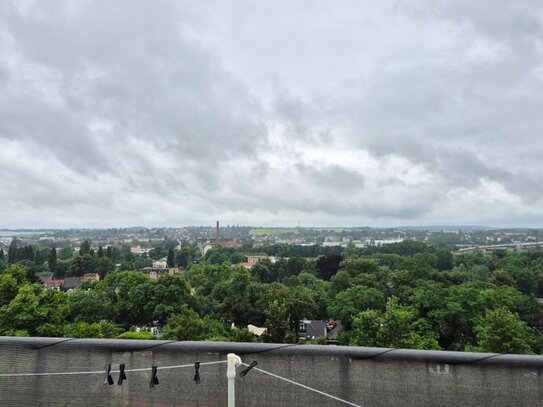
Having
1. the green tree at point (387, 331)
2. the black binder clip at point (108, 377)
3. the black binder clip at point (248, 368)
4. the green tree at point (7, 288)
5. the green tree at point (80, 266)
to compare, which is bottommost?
the green tree at point (80, 266)

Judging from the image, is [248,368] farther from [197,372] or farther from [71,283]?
[71,283]

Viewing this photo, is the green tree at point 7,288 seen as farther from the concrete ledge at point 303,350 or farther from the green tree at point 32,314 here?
the concrete ledge at point 303,350

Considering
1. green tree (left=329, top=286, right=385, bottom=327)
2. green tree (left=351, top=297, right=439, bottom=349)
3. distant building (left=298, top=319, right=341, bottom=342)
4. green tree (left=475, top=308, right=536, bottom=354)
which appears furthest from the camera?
distant building (left=298, top=319, right=341, bottom=342)

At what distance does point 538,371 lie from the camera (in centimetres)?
304

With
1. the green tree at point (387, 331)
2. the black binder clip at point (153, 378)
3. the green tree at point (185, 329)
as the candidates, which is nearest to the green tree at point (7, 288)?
the green tree at point (185, 329)

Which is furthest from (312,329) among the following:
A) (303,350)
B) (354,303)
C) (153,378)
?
(153,378)

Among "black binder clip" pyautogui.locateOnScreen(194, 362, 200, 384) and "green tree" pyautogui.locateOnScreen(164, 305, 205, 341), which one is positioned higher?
"black binder clip" pyautogui.locateOnScreen(194, 362, 200, 384)

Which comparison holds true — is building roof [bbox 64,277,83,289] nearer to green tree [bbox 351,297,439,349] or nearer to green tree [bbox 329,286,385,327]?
green tree [bbox 329,286,385,327]

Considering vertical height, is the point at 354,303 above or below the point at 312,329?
above

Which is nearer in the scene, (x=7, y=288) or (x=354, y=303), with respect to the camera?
(x=7, y=288)

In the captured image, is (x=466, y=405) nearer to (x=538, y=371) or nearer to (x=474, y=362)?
(x=474, y=362)

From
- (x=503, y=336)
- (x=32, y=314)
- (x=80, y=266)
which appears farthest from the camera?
(x=80, y=266)

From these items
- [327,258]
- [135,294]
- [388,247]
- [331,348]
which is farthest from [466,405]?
[388,247]

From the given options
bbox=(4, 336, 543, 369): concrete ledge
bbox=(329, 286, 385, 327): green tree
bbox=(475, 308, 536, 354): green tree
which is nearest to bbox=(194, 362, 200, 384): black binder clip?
bbox=(4, 336, 543, 369): concrete ledge
